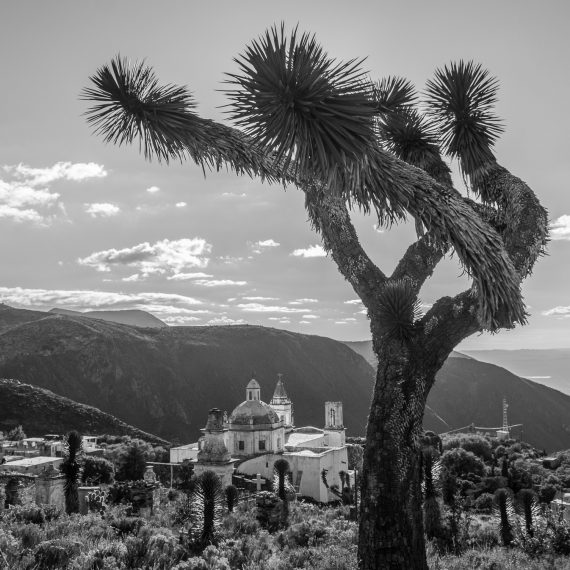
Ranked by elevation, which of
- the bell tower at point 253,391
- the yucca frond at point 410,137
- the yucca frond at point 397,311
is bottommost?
the bell tower at point 253,391

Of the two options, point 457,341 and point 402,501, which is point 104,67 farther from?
point 402,501

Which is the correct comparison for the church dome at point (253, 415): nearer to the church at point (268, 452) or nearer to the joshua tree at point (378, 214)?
the church at point (268, 452)

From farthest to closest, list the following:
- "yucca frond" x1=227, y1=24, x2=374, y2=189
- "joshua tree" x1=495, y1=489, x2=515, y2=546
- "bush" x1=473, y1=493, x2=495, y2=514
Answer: "bush" x1=473, y1=493, x2=495, y2=514 < "joshua tree" x1=495, y1=489, x2=515, y2=546 < "yucca frond" x1=227, y1=24, x2=374, y2=189

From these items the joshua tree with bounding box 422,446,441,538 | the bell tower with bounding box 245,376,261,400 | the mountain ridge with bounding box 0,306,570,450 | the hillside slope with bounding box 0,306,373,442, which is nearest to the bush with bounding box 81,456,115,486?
the bell tower with bounding box 245,376,261,400

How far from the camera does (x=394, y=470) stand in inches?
223

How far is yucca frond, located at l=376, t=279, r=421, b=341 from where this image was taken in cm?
580

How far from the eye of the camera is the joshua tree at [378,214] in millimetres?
5098

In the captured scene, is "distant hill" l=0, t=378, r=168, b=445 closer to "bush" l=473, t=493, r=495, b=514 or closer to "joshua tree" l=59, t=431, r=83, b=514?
"bush" l=473, t=493, r=495, b=514

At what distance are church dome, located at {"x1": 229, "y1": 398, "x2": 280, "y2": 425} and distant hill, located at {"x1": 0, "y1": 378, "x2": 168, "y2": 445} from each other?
80.4 feet

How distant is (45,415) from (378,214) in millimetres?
54135

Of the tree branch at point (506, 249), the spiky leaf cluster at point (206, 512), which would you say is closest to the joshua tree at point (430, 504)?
the spiky leaf cluster at point (206, 512)

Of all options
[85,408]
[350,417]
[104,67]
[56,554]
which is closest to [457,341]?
[104,67]

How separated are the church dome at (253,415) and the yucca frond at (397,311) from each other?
28.9 m

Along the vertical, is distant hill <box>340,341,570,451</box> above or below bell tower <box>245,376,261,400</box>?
below
